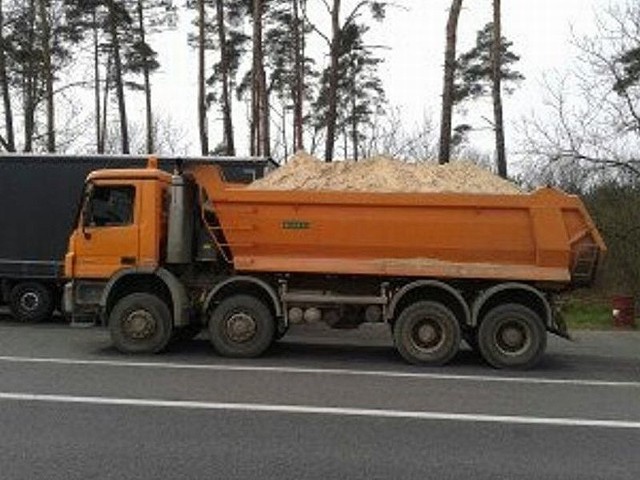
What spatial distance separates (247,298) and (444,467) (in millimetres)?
6665

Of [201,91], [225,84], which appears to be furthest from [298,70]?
[201,91]

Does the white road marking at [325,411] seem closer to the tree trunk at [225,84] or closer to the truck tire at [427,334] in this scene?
the truck tire at [427,334]

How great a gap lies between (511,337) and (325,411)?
4.47 metres

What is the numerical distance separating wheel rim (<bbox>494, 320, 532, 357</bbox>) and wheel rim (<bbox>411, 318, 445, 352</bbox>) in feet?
2.49

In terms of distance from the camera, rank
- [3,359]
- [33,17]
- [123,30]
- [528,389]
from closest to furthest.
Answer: [528,389]
[3,359]
[33,17]
[123,30]

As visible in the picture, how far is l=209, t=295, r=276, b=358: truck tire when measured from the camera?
13820 mm

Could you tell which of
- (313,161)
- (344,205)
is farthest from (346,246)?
(313,161)

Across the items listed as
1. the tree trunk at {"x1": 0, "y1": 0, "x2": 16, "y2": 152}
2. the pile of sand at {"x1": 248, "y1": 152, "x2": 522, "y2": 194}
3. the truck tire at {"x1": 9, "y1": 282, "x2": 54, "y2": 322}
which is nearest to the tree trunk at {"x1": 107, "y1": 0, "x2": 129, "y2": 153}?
the tree trunk at {"x1": 0, "y1": 0, "x2": 16, "y2": 152}

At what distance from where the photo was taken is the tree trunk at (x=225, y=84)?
39.4 metres

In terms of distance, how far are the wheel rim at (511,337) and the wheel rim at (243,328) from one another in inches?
128

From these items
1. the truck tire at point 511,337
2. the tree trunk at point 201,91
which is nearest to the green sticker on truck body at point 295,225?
the truck tire at point 511,337

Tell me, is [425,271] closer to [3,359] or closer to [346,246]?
[346,246]

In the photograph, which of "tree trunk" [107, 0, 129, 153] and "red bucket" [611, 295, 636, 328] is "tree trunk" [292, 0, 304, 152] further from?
"red bucket" [611, 295, 636, 328]

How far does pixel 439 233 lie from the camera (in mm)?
13352
